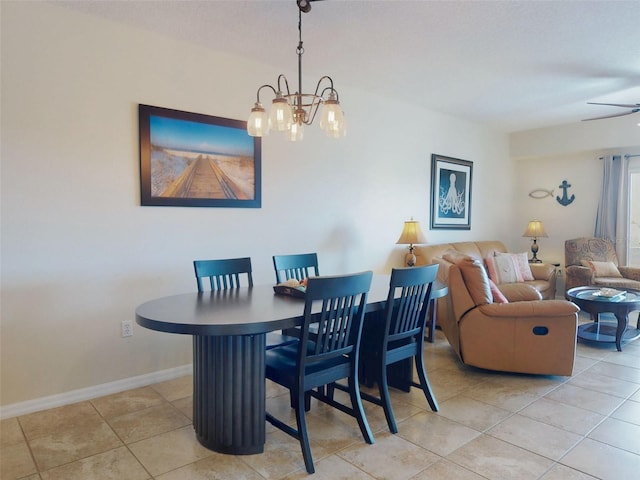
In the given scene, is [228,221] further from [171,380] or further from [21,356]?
[21,356]

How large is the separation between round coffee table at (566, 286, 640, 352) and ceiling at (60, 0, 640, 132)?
6.64 ft

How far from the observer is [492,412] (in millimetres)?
2684

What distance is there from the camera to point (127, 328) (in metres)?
3.07

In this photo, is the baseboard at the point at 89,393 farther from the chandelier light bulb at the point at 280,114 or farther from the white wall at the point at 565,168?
the white wall at the point at 565,168

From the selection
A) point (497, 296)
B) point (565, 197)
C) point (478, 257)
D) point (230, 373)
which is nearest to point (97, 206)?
point (230, 373)

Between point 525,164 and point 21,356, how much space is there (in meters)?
6.81

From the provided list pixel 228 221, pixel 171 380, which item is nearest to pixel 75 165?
pixel 228 221

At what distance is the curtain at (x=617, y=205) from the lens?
228 inches

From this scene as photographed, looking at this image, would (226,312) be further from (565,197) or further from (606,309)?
(565,197)

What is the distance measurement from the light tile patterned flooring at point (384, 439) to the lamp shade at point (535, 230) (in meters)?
3.28

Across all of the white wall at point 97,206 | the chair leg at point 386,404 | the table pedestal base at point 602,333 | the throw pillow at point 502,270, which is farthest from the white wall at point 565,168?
the chair leg at point 386,404

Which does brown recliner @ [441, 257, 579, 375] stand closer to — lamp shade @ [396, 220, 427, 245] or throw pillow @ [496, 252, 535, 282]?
lamp shade @ [396, 220, 427, 245]

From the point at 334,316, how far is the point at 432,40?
222cm

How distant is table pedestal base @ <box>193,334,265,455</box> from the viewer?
2.11 m
